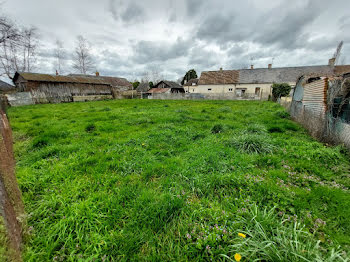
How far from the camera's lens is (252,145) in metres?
3.82

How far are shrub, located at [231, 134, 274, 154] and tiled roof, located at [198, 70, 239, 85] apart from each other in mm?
32246

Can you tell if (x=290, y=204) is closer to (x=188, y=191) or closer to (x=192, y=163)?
(x=188, y=191)

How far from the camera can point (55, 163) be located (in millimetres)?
3160

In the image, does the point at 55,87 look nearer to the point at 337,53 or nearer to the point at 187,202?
the point at 187,202

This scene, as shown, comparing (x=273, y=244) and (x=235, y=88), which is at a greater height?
(x=235, y=88)

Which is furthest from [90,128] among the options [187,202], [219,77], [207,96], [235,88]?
[219,77]

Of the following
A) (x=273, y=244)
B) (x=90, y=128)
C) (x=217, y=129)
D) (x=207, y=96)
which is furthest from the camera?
(x=207, y=96)

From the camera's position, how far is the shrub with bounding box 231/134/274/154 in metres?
3.72

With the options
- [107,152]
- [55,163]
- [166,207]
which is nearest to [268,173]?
[166,207]

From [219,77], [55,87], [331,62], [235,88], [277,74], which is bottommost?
[55,87]

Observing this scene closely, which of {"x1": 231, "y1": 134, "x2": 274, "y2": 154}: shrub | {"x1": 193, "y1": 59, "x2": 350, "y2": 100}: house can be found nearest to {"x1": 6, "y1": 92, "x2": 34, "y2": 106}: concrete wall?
{"x1": 231, "y1": 134, "x2": 274, "y2": 154}: shrub

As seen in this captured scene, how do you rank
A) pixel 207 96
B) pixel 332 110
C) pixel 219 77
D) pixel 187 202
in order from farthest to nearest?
pixel 219 77
pixel 207 96
pixel 332 110
pixel 187 202

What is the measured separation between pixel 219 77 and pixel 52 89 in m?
32.3

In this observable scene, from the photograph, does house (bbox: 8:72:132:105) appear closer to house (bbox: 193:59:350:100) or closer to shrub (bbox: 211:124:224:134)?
shrub (bbox: 211:124:224:134)
